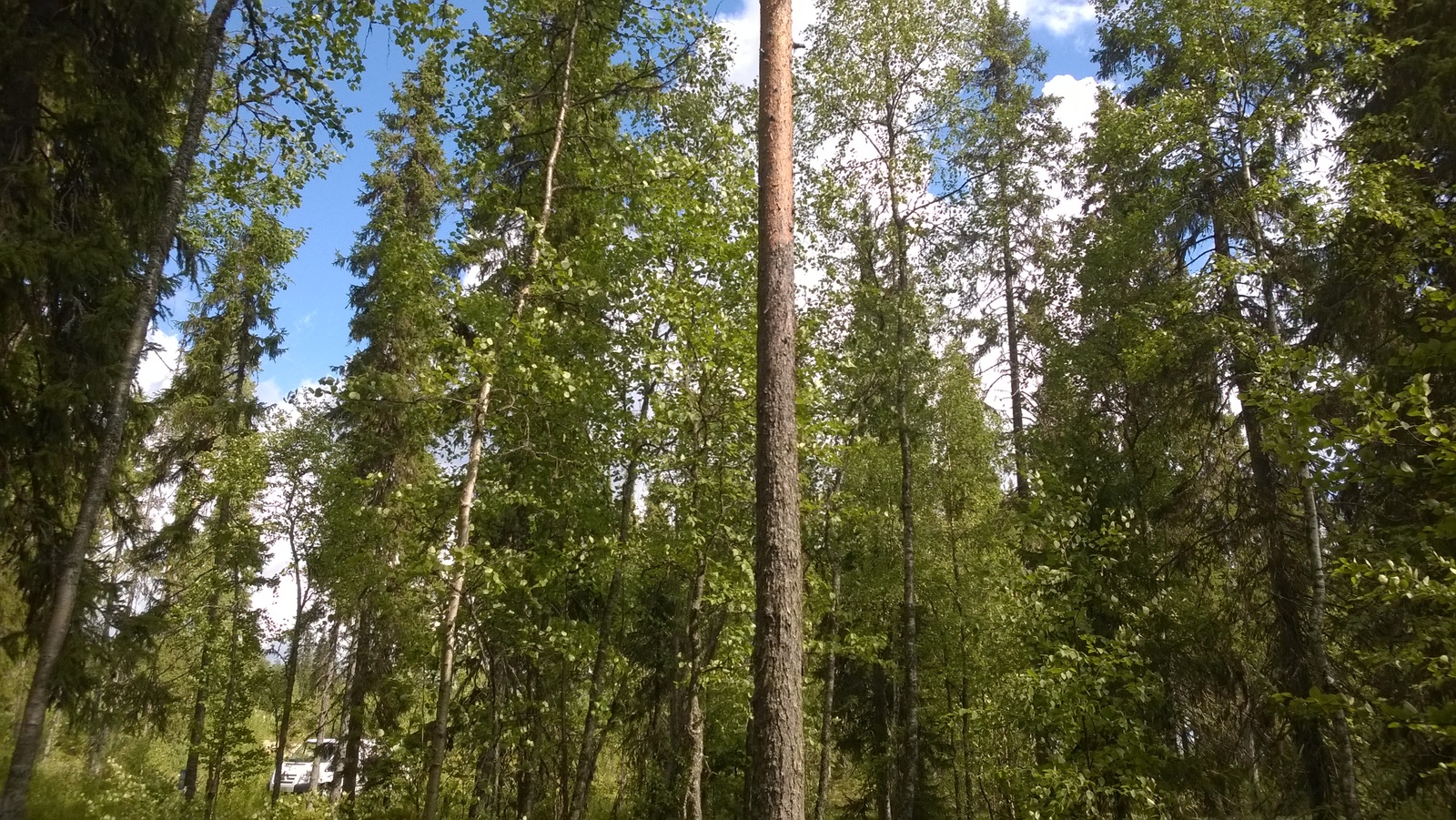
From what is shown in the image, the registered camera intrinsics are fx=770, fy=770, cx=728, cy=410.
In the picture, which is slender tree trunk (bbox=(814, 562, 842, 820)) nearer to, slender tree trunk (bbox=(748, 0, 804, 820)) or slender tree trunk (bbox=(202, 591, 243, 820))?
slender tree trunk (bbox=(748, 0, 804, 820))

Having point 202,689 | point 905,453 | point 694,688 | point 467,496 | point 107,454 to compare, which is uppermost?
point 905,453

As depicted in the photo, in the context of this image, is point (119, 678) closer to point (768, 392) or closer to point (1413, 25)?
point (768, 392)

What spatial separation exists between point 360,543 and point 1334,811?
14786 millimetres

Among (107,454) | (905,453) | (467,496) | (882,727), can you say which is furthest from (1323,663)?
(107,454)

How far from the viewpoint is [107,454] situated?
22.1ft

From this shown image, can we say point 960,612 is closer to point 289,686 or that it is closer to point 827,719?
point 827,719

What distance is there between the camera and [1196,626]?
452 inches

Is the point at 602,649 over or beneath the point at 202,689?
over

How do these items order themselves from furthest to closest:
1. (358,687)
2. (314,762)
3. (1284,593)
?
(314,762)
(358,687)
(1284,593)

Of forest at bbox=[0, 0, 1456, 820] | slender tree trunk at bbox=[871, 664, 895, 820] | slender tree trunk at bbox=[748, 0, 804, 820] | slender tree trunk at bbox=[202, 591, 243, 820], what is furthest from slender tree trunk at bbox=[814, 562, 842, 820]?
slender tree trunk at bbox=[202, 591, 243, 820]

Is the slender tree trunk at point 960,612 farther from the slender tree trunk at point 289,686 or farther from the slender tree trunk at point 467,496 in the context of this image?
the slender tree trunk at point 289,686

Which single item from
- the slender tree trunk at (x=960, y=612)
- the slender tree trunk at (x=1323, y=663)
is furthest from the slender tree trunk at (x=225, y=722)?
the slender tree trunk at (x=1323, y=663)

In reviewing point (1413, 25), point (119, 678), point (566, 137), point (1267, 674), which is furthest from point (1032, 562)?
point (119, 678)

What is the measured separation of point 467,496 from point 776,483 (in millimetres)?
3247
